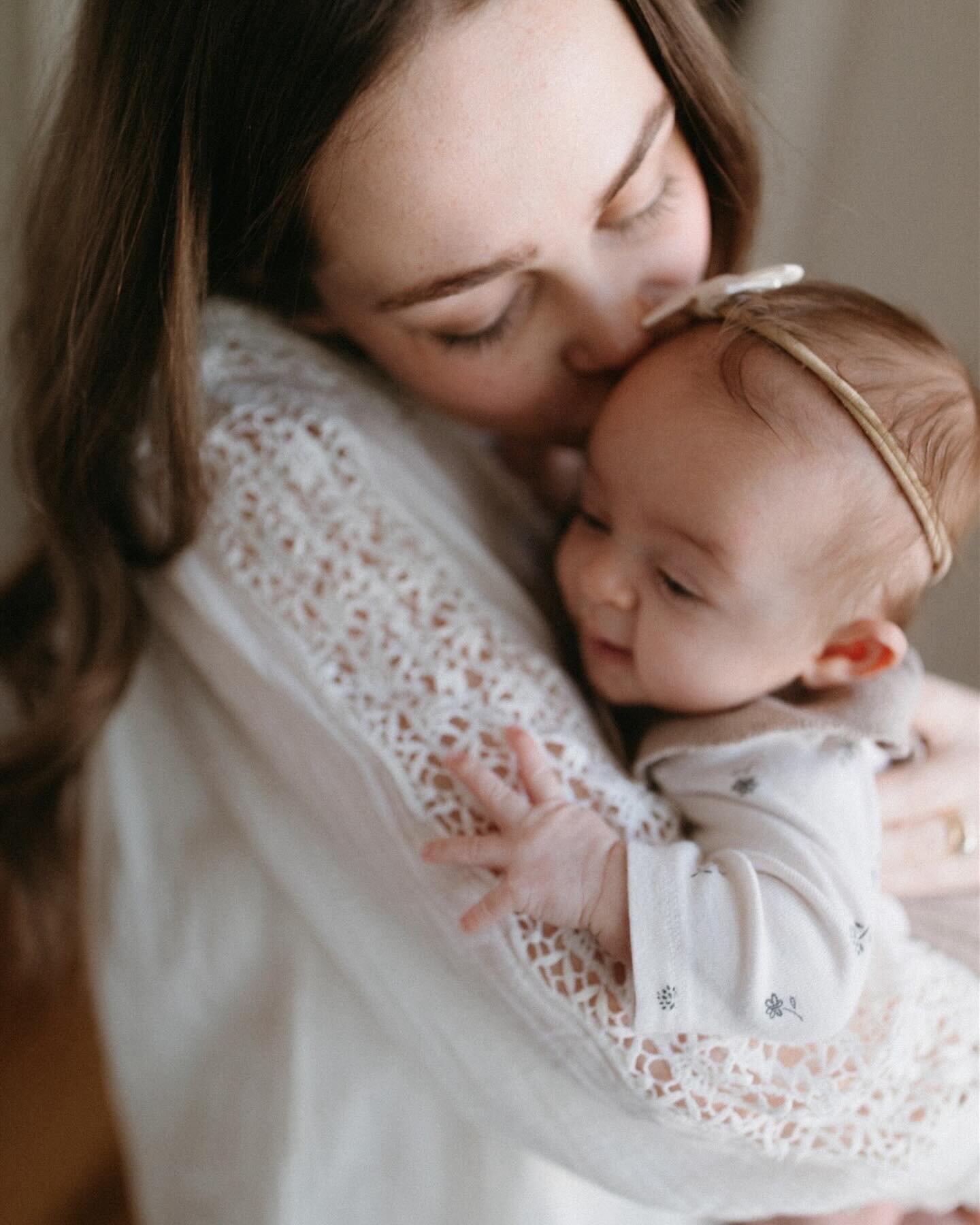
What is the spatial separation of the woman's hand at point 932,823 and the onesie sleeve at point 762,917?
14cm

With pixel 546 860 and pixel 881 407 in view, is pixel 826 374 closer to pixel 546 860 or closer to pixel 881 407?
pixel 881 407

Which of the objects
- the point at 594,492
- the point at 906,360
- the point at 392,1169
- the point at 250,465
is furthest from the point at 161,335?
the point at 392,1169

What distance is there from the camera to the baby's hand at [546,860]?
2.32ft

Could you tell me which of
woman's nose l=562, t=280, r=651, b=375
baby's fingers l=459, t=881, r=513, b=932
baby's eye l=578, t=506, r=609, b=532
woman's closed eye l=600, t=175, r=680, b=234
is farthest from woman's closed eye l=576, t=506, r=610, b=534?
baby's fingers l=459, t=881, r=513, b=932

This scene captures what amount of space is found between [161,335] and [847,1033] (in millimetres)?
732

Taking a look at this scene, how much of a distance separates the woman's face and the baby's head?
7cm

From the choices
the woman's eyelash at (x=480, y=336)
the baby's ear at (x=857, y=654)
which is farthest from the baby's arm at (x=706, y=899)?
the woman's eyelash at (x=480, y=336)

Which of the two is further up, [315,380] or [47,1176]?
[315,380]

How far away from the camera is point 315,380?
96 centimetres

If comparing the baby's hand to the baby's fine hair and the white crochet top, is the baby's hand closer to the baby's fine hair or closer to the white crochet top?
the white crochet top

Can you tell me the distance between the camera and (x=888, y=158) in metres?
1.22

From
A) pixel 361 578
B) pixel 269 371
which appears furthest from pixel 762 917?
pixel 269 371

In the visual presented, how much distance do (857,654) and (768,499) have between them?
6.4 inches

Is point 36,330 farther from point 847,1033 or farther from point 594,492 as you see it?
point 847,1033
